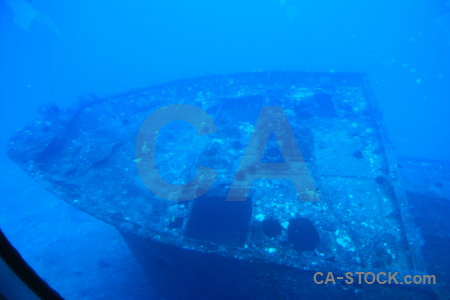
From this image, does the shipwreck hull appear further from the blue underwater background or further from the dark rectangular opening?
the blue underwater background

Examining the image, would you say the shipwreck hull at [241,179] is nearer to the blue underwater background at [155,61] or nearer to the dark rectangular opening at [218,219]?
A: the dark rectangular opening at [218,219]

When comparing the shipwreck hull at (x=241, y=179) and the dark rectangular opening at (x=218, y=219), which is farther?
the dark rectangular opening at (x=218, y=219)

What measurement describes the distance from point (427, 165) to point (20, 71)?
4760cm

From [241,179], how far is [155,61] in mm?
26836

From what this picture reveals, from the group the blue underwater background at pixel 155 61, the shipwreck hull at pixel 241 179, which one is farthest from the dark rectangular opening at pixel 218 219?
the blue underwater background at pixel 155 61

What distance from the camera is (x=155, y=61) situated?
2892 cm

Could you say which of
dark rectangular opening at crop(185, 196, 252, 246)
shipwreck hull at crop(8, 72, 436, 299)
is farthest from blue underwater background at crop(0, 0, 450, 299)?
dark rectangular opening at crop(185, 196, 252, 246)

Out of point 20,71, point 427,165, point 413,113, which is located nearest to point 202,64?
point 413,113

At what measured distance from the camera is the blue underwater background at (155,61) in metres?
9.78

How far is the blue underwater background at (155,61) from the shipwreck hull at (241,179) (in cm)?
212

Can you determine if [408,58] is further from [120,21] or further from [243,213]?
[120,21]

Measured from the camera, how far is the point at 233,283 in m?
4.08

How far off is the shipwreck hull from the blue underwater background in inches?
83.5

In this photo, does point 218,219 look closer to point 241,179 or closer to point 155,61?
point 241,179
